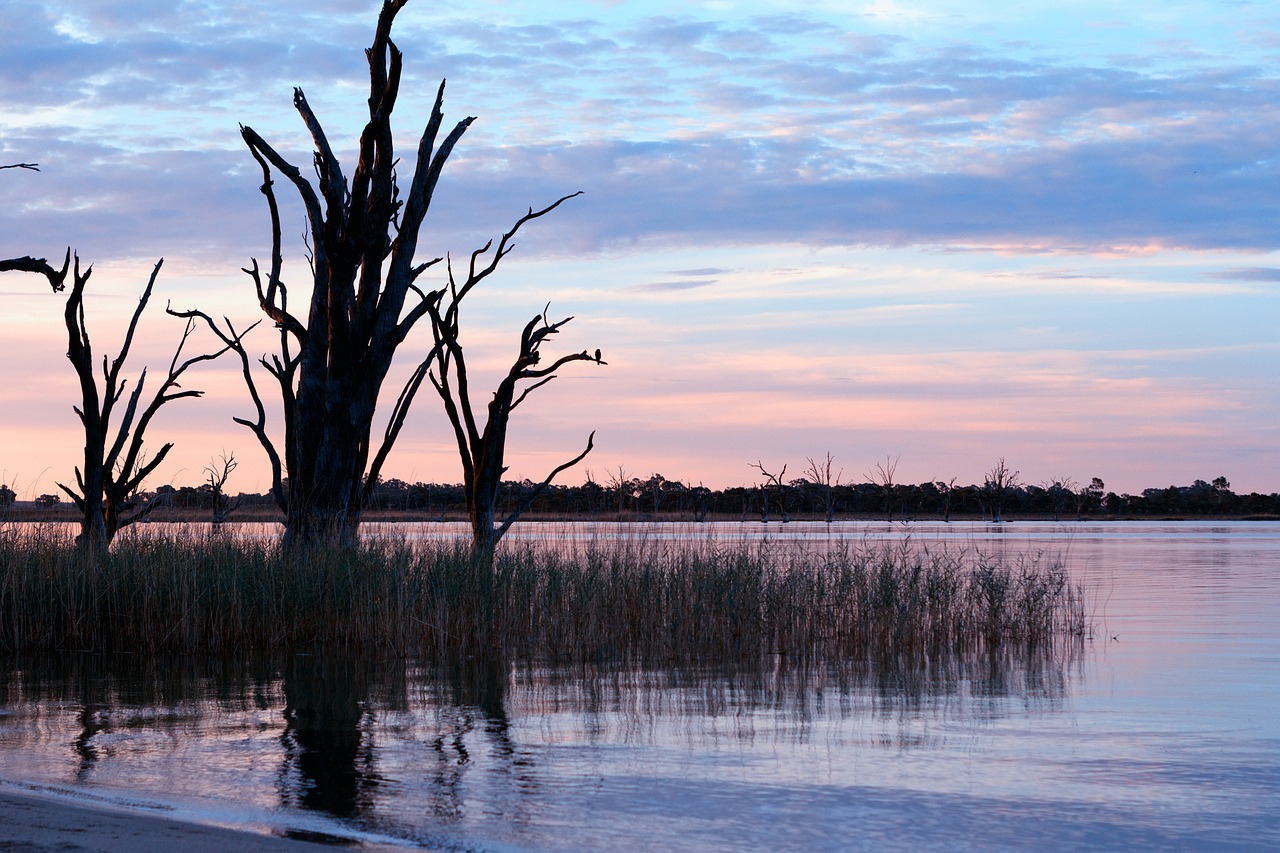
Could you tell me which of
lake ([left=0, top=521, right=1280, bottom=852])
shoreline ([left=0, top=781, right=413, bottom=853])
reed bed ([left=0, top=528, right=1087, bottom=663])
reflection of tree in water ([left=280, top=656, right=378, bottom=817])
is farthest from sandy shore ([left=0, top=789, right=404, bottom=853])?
reed bed ([left=0, top=528, right=1087, bottom=663])

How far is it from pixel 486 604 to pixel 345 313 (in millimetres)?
4430

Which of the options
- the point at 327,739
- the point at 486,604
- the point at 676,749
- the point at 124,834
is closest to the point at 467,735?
the point at 327,739

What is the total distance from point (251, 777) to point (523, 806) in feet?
5.01

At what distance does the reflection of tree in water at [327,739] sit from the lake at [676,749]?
0.03 meters

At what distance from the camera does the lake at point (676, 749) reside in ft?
19.0

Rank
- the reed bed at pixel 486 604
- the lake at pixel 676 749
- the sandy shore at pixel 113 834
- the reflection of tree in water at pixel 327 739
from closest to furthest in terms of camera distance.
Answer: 1. the sandy shore at pixel 113 834
2. the lake at pixel 676 749
3. the reflection of tree in water at pixel 327 739
4. the reed bed at pixel 486 604

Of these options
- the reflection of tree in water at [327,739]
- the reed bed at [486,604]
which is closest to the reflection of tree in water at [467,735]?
the reflection of tree in water at [327,739]

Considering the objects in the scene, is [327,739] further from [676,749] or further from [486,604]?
[486,604]

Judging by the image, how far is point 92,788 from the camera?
6.30 meters

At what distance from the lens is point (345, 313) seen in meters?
15.3

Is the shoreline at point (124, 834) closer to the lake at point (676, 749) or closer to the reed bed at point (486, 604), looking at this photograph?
the lake at point (676, 749)

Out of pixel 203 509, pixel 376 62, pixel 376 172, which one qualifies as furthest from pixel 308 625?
pixel 376 62

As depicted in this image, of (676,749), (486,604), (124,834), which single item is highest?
(486,604)

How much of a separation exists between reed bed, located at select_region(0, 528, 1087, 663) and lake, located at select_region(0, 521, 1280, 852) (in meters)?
0.65
